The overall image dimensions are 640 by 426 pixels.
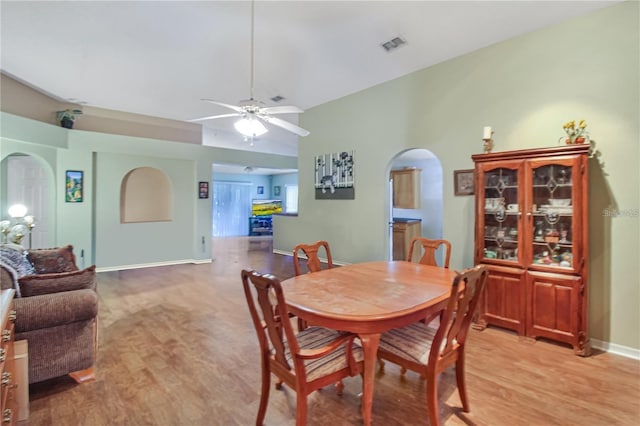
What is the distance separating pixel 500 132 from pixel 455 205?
0.98 m

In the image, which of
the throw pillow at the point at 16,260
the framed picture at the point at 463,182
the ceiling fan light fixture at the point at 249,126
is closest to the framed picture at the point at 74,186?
the throw pillow at the point at 16,260

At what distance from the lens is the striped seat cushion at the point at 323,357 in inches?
64.6

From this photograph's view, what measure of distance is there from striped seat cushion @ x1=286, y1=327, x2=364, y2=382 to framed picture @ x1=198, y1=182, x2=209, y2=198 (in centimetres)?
556

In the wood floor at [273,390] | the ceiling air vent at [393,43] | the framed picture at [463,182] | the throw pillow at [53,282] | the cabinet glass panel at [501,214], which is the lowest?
the wood floor at [273,390]

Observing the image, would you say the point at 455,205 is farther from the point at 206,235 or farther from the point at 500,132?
the point at 206,235

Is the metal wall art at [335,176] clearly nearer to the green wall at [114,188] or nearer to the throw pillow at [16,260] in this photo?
the green wall at [114,188]

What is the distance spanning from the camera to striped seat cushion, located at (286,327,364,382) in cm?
164

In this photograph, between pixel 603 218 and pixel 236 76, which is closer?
pixel 603 218

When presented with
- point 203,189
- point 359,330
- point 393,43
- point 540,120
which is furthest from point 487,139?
point 203,189

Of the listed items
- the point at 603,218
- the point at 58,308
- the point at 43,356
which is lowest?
the point at 43,356

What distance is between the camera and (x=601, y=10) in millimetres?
2850

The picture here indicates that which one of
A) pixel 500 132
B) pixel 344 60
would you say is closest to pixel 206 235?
pixel 344 60

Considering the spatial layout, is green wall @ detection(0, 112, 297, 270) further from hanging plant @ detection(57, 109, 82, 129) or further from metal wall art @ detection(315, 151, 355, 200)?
metal wall art @ detection(315, 151, 355, 200)

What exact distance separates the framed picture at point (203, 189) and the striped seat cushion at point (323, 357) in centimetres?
556
